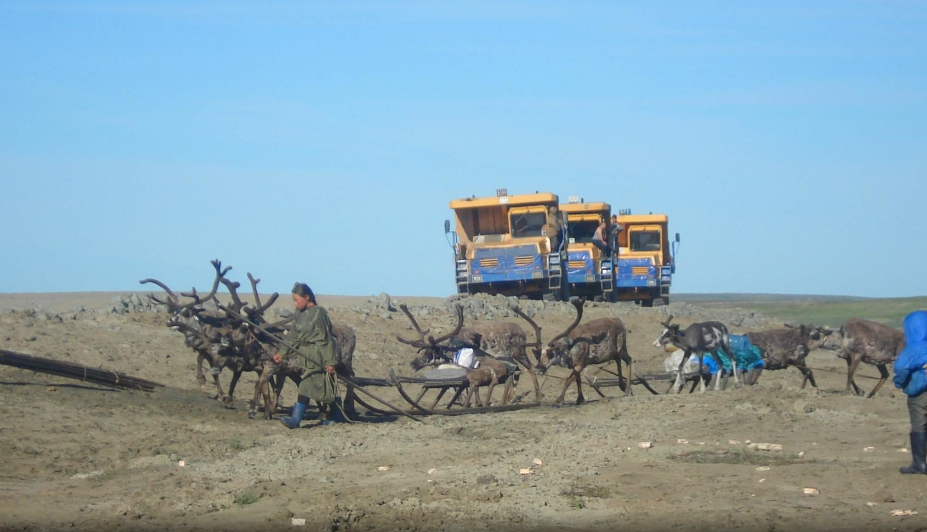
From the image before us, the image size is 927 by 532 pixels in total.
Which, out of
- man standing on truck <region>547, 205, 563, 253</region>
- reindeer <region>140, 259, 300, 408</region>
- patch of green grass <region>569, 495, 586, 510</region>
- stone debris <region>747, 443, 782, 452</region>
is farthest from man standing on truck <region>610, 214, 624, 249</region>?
patch of green grass <region>569, 495, 586, 510</region>

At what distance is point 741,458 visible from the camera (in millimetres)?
11234

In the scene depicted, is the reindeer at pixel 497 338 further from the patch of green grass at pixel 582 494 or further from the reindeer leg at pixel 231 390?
the patch of green grass at pixel 582 494

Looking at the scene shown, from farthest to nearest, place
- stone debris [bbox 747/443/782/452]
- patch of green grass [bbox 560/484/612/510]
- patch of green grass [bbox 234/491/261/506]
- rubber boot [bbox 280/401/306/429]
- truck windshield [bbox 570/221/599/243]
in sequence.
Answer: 1. truck windshield [bbox 570/221/599/243]
2. rubber boot [bbox 280/401/306/429]
3. stone debris [bbox 747/443/782/452]
4. patch of green grass [bbox 234/491/261/506]
5. patch of green grass [bbox 560/484/612/510]

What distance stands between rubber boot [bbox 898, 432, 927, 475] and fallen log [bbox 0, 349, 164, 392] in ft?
32.8

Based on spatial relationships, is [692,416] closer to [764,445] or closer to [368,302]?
[764,445]

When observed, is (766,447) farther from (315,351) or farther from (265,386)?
(265,386)

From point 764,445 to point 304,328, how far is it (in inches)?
220

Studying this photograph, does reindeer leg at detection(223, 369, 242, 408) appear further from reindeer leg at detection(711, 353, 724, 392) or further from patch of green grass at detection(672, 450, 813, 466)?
reindeer leg at detection(711, 353, 724, 392)

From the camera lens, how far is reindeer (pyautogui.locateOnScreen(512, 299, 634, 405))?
55.6ft

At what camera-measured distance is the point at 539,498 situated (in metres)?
9.28

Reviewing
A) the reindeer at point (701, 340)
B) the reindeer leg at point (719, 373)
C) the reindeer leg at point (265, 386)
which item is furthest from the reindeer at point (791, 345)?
the reindeer leg at point (265, 386)

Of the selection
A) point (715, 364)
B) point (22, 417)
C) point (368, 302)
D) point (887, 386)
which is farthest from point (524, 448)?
point (368, 302)

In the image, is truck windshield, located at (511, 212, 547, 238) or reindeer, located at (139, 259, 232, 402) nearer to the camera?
reindeer, located at (139, 259, 232, 402)

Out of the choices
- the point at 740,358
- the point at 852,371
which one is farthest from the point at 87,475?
the point at 852,371
